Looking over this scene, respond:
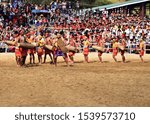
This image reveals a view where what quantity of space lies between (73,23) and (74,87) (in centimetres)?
1686

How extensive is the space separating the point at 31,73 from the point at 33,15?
16652 mm

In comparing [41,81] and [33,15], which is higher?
[33,15]

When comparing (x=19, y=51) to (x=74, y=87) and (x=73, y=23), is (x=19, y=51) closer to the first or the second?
(x=74, y=87)

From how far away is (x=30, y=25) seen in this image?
3000cm

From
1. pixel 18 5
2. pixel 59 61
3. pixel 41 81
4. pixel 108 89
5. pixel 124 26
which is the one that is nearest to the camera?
pixel 108 89

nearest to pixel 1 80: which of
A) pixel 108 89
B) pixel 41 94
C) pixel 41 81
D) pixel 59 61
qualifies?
pixel 41 81

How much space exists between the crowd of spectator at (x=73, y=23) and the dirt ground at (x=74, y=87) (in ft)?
29.6

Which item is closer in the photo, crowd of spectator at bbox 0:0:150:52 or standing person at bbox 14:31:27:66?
standing person at bbox 14:31:27:66

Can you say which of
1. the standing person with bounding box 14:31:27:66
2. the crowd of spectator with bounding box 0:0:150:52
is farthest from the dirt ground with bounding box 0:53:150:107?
the crowd of spectator with bounding box 0:0:150:52

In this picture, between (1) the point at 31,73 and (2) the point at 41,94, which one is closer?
(2) the point at 41,94

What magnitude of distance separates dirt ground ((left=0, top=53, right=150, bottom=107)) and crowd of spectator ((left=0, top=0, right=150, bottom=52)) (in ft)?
29.6

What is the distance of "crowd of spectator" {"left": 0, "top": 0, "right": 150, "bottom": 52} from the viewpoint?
2677cm

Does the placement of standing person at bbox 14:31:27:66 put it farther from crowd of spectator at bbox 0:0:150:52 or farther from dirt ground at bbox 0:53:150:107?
crowd of spectator at bbox 0:0:150:52

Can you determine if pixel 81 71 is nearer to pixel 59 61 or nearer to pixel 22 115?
pixel 59 61
